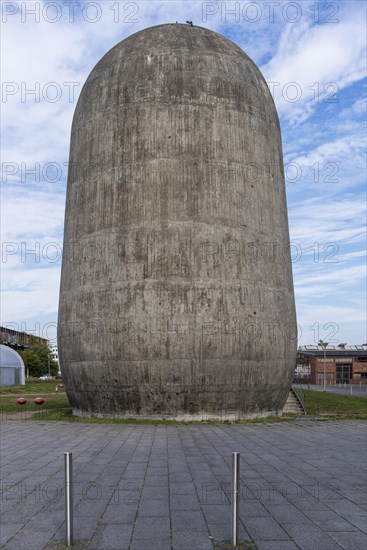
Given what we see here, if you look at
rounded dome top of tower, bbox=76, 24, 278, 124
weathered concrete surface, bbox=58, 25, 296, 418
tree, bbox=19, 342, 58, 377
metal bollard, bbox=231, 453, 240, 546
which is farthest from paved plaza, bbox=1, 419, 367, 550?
tree, bbox=19, 342, 58, 377

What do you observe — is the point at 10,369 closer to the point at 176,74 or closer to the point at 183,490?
the point at 176,74

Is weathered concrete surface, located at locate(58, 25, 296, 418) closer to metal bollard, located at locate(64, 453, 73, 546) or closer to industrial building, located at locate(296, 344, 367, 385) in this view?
metal bollard, located at locate(64, 453, 73, 546)

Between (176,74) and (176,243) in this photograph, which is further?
(176,74)

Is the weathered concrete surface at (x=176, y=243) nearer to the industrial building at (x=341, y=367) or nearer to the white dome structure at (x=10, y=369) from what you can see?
the white dome structure at (x=10, y=369)

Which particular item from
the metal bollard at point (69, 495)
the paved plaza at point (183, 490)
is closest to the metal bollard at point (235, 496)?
the paved plaza at point (183, 490)

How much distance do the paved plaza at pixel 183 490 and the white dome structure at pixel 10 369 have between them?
45319 millimetres

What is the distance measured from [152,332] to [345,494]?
1048 cm

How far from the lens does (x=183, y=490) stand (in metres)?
9.06

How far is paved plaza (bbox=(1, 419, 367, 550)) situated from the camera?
6.68m

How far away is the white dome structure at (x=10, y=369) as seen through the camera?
5935 cm

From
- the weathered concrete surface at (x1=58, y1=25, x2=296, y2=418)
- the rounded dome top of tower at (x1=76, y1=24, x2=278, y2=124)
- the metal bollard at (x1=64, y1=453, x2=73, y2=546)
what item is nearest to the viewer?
the metal bollard at (x1=64, y1=453, x2=73, y2=546)

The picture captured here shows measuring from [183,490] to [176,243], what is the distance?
11104 mm

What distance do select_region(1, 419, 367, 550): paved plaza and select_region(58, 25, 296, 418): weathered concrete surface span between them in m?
3.08

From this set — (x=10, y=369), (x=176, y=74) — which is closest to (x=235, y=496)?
(x=176, y=74)
